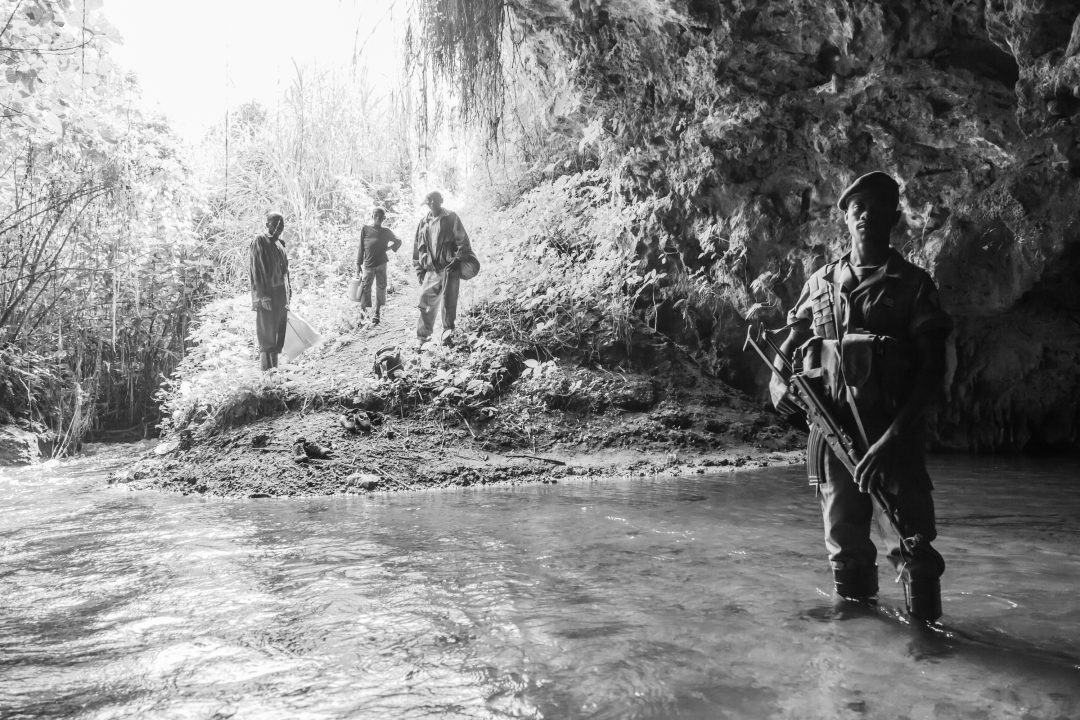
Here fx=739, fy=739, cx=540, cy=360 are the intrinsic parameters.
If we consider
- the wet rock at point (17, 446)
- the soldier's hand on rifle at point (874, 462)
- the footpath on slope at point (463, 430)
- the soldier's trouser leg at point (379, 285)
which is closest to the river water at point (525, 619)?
the soldier's hand on rifle at point (874, 462)

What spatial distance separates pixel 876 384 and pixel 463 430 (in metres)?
6.10

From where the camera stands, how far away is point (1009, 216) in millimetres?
7238

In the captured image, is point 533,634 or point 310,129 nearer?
point 533,634

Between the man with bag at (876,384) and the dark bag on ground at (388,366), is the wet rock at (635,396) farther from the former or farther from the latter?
the man with bag at (876,384)

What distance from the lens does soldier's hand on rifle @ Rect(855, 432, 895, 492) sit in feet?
9.27

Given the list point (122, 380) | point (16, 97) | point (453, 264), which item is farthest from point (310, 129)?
point (16, 97)

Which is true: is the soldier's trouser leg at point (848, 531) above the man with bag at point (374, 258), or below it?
below

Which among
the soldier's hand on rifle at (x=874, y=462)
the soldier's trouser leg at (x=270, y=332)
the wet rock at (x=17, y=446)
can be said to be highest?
the soldier's trouser leg at (x=270, y=332)

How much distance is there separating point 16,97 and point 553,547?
22.8 ft

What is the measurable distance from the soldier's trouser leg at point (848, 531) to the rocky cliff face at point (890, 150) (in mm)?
4991

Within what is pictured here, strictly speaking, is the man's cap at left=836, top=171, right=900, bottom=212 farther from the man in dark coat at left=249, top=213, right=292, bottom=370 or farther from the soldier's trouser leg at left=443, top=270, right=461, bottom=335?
the man in dark coat at left=249, top=213, right=292, bottom=370

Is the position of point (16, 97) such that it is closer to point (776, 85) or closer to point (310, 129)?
point (776, 85)

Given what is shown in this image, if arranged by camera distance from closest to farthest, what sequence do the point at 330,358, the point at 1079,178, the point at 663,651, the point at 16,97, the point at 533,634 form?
1. the point at 663,651
2. the point at 533,634
3. the point at 1079,178
4. the point at 16,97
5. the point at 330,358

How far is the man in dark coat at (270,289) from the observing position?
9.81 meters
